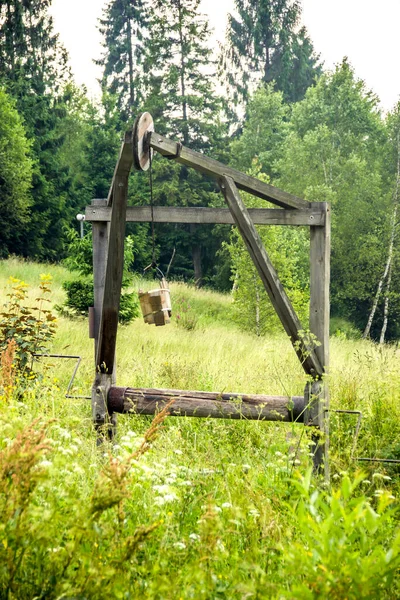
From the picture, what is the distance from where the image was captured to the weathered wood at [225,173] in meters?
4.75

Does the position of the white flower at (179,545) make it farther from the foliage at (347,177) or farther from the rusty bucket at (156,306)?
the foliage at (347,177)

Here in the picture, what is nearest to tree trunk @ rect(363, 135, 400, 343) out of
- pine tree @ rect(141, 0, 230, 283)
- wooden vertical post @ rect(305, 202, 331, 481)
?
pine tree @ rect(141, 0, 230, 283)

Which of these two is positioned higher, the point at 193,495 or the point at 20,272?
Result: the point at 20,272

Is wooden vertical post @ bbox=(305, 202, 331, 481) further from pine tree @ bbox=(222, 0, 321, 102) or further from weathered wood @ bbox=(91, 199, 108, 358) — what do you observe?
pine tree @ bbox=(222, 0, 321, 102)

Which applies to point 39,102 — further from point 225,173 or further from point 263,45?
point 225,173

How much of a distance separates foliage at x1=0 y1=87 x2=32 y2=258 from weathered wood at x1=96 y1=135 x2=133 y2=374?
19729 millimetres

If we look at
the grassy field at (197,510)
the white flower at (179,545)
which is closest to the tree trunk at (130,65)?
the grassy field at (197,510)

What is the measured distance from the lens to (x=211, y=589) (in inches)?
91.2

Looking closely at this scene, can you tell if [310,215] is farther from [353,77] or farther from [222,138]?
[222,138]

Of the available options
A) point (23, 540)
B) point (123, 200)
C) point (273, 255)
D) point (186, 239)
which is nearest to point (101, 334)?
point (123, 200)

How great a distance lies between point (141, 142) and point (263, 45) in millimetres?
30957

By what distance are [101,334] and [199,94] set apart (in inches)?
955

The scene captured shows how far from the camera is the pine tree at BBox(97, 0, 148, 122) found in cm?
3322

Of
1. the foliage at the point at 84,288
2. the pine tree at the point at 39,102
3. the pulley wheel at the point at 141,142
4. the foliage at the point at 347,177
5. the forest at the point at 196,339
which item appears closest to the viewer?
the forest at the point at 196,339
